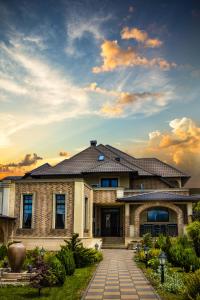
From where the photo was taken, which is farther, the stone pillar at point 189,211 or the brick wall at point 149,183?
the brick wall at point 149,183

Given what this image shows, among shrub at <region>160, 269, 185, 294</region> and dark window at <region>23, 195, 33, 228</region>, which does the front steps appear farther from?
shrub at <region>160, 269, 185, 294</region>

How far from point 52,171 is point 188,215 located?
13456 millimetres

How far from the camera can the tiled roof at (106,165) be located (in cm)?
3325

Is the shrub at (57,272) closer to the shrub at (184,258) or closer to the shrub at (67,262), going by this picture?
the shrub at (67,262)

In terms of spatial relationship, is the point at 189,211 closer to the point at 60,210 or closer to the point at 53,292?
the point at 60,210

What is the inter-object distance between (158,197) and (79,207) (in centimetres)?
784

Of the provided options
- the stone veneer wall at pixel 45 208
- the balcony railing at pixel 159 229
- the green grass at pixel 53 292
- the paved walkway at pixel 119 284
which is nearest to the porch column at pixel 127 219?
the balcony railing at pixel 159 229

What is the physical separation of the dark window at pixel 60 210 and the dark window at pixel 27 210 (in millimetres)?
1938

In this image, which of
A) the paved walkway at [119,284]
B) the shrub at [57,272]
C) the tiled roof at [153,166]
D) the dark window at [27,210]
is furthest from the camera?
the tiled roof at [153,166]

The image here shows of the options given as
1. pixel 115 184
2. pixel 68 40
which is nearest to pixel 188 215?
pixel 115 184

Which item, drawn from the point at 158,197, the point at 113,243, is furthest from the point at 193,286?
the point at 113,243

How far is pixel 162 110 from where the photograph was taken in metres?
21.1

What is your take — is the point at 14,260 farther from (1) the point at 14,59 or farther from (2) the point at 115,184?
(2) the point at 115,184

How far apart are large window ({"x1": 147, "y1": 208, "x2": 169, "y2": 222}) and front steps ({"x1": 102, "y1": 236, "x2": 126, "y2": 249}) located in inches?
120
